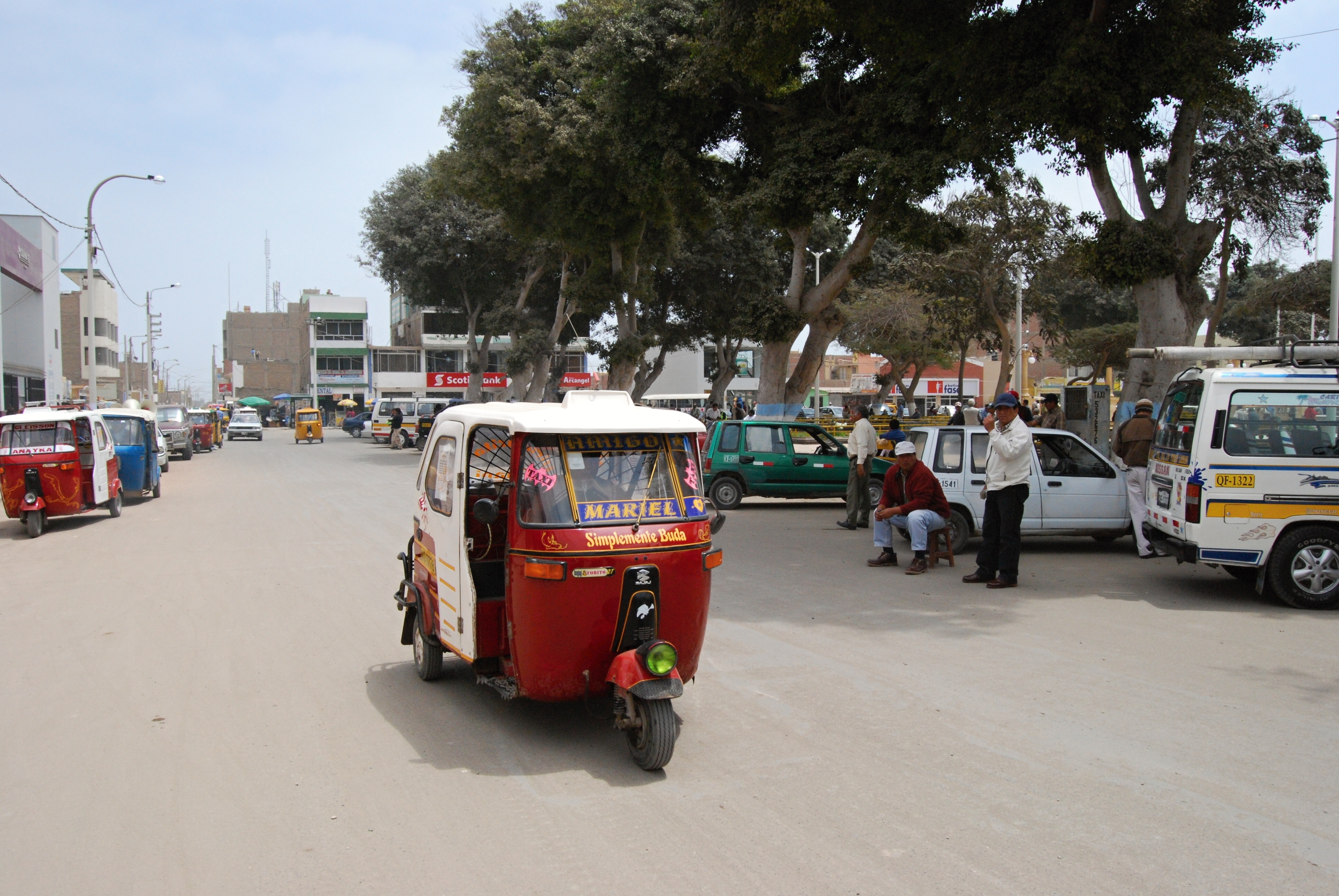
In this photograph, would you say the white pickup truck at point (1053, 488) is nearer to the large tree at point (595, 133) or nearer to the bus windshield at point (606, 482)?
the bus windshield at point (606, 482)

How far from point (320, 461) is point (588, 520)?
99.1ft

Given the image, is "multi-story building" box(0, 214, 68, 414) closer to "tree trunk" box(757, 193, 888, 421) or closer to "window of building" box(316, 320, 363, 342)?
"tree trunk" box(757, 193, 888, 421)

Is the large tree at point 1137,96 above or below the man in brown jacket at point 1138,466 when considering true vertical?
above

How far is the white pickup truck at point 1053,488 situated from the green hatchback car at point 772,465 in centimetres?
549

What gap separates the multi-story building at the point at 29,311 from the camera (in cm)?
3553

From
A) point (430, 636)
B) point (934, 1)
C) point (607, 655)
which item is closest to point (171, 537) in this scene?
point (430, 636)

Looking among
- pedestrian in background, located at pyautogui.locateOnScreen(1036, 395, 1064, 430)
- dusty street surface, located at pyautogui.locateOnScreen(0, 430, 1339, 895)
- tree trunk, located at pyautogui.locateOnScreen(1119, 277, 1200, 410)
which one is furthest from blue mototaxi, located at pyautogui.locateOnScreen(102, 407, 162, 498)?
tree trunk, located at pyautogui.locateOnScreen(1119, 277, 1200, 410)

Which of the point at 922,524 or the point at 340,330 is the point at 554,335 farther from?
the point at 340,330

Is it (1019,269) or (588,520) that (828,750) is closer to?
(588,520)

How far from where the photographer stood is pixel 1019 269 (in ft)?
104

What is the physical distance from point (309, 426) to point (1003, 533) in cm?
4395

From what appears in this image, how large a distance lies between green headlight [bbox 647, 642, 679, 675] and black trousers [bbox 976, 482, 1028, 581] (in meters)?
6.06

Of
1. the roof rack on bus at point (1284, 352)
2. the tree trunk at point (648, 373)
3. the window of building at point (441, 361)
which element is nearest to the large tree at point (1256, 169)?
the roof rack on bus at point (1284, 352)

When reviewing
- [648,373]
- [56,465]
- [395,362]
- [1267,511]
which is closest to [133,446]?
[56,465]
